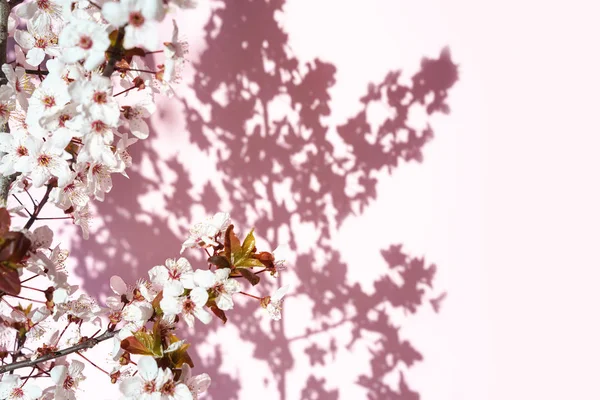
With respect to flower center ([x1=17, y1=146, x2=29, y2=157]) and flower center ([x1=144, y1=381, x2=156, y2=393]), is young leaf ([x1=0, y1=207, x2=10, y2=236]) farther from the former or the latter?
flower center ([x1=144, y1=381, x2=156, y2=393])

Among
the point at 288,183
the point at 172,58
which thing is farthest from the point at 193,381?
the point at 288,183

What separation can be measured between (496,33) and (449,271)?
3.46ft

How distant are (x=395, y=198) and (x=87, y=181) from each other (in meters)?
1.53

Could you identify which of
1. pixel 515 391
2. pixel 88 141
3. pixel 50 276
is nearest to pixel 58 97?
pixel 88 141

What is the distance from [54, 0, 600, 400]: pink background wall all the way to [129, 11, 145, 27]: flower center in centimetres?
158

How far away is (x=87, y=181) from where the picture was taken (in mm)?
1095

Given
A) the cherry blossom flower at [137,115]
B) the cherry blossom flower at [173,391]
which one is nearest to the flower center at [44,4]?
the cherry blossom flower at [137,115]

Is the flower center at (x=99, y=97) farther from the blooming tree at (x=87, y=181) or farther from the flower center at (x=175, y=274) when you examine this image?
the flower center at (x=175, y=274)

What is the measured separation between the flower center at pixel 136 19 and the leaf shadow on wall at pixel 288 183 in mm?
1583

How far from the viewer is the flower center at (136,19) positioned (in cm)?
82

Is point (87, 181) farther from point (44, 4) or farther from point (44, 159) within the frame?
point (44, 4)

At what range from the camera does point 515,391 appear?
7.44 ft

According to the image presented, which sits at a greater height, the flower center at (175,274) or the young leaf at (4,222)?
the flower center at (175,274)

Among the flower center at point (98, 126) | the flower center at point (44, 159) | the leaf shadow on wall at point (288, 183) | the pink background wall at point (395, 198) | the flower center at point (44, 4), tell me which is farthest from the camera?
the leaf shadow on wall at point (288, 183)
